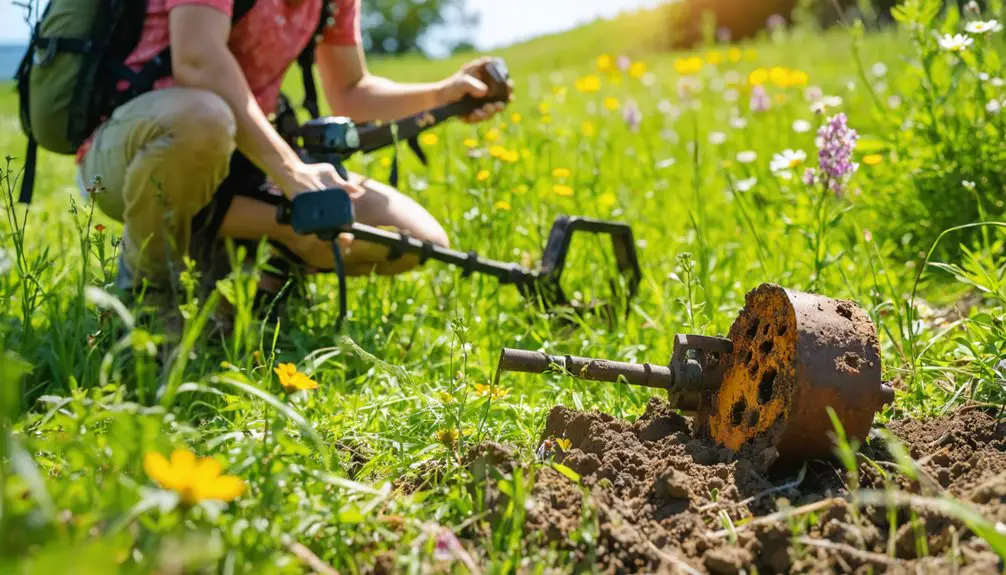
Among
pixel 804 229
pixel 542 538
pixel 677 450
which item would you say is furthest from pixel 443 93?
pixel 542 538

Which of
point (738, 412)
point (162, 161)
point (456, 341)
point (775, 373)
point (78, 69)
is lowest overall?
point (456, 341)

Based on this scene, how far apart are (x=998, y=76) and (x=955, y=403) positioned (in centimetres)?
131

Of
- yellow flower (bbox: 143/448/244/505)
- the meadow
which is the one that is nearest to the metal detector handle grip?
the meadow

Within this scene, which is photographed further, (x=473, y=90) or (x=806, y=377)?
(x=473, y=90)

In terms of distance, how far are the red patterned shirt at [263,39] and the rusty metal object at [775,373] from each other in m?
1.67

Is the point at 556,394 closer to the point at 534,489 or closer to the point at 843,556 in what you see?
the point at 534,489

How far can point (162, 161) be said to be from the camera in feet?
9.36

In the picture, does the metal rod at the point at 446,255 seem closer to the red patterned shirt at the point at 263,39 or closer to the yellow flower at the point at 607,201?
the red patterned shirt at the point at 263,39

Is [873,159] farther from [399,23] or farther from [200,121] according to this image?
[399,23]

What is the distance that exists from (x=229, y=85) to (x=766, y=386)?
1.77m

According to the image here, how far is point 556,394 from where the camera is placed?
2.37 metres

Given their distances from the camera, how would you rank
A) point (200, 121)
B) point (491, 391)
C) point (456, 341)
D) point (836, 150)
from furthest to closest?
point (456, 341) → point (200, 121) → point (836, 150) → point (491, 391)

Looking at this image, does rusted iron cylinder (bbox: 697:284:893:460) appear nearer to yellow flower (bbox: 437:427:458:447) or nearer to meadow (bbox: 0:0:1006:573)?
meadow (bbox: 0:0:1006:573)

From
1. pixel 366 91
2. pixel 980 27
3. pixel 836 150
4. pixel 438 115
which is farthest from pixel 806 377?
pixel 366 91
